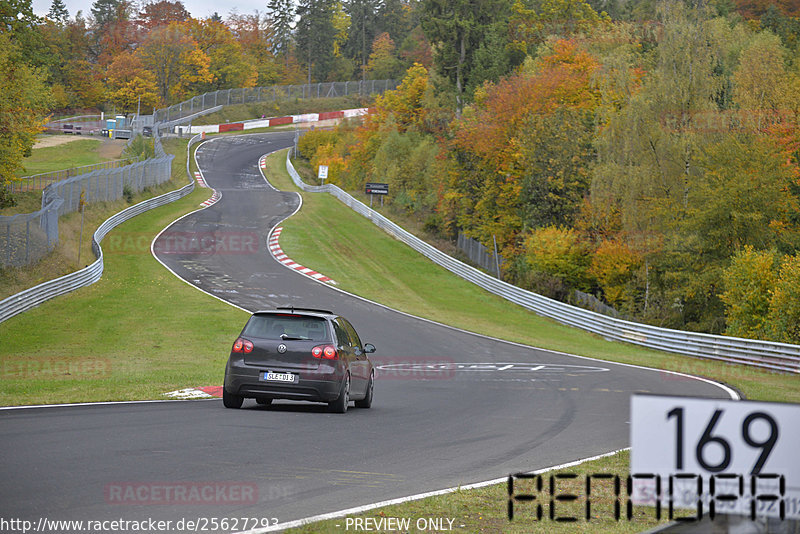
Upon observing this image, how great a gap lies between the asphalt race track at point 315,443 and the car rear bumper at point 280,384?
36 centimetres

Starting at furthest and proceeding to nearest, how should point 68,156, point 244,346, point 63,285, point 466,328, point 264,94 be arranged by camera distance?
1. point 264,94
2. point 68,156
3. point 466,328
4. point 63,285
5. point 244,346

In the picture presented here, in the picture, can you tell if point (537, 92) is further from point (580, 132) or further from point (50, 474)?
point (50, 474)

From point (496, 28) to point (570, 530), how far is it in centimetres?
7652

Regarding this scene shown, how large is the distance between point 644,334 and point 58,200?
2806 cm

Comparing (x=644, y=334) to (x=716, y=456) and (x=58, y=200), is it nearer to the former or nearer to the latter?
(x=58, y=200)

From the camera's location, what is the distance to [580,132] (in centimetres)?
5628

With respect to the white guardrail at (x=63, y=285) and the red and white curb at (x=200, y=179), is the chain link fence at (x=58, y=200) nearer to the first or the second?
the white guardrail at (x=63, y=285)

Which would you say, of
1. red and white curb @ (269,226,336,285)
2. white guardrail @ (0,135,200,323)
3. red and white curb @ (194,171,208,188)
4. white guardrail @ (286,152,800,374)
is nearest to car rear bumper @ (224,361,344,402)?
white guardrail @ (0,135,200,323)

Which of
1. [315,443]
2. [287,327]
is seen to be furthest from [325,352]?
[315,443]

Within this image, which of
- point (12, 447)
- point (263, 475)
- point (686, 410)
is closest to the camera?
point (686, 410)

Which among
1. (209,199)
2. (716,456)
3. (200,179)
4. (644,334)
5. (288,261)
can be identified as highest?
(200,179)

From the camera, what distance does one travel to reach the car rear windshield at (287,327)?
13867 mm

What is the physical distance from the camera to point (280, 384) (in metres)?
13.6

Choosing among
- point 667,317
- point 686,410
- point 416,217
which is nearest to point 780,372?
point 667,317
